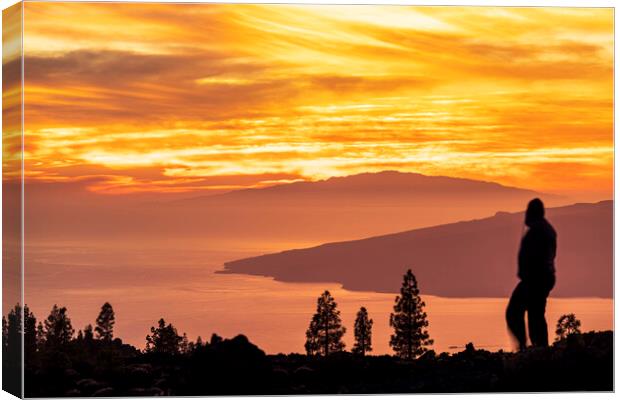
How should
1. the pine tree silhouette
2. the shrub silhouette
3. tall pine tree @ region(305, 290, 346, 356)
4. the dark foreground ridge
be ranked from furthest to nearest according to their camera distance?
the shrub silhouette < tall pine tree @ region(305, 290, 346, 356) < the pine tree silhouette < the dark foreground ridge

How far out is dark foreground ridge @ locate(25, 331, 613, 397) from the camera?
2086cm

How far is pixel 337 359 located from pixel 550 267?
3.18 meters

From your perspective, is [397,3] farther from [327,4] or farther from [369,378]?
[369,378]

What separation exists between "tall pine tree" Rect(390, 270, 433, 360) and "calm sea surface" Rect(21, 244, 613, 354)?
0.56 ft

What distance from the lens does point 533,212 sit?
872 inches

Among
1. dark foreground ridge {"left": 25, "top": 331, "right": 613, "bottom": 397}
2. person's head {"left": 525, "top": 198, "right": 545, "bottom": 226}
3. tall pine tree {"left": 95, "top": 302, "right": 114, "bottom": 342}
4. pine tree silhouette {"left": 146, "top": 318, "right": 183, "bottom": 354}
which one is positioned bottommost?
dark foreground ridge {"left": 25, "top": 331, "right": 613, "bottom": 397}

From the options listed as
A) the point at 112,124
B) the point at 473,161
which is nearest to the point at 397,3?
the point at 473,161

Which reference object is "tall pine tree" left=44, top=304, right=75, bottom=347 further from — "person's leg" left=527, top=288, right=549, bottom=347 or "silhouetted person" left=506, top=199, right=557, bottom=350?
"person's leg" left=527, top=288, right=549, bottom=347

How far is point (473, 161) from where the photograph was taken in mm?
21875

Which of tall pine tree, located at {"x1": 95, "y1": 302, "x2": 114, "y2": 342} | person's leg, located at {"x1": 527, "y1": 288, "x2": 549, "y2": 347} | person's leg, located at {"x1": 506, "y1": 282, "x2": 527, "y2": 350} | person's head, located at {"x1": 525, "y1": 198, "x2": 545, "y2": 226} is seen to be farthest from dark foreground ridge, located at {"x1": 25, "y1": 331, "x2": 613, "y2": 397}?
person's head, located at {"x1": 525, "y1": 198, "x2": 545, "y2": 226}

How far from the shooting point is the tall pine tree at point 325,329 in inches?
849

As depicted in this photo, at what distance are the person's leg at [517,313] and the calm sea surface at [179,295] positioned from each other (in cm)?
169

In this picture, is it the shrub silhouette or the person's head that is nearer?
the person's head

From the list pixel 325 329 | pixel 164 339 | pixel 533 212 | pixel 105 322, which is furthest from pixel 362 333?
pixel 105 322
